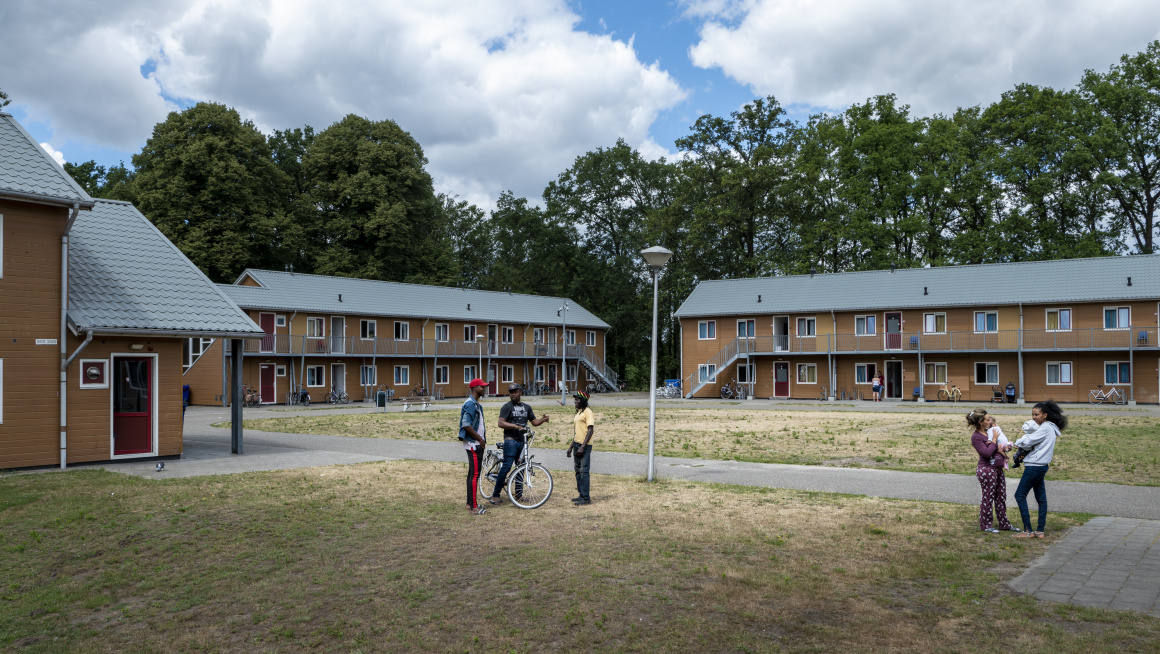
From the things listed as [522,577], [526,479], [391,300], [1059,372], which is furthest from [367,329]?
[522,577]

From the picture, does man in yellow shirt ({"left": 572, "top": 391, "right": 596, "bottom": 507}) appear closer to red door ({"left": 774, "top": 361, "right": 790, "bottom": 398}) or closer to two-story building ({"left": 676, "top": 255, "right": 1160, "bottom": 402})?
two-story building ({"left": 676, "top": 255, "right": 1160, "bottom": 402})

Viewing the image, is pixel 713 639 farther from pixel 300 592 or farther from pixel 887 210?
pixel 887 210

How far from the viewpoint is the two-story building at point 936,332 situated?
136ft

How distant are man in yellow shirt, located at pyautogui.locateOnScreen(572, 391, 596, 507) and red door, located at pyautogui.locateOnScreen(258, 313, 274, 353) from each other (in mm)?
35144

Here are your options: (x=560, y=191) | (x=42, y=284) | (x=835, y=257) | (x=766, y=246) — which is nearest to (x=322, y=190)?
(x=560, y=191)

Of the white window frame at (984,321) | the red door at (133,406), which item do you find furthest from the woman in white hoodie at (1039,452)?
the white window frame at (984,321)

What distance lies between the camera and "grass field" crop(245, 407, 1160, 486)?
1619 cm

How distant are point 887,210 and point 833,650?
2148 inches

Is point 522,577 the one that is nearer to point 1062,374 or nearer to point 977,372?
point 977,372

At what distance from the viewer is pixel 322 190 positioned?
56438mm

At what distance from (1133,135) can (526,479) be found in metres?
53.5

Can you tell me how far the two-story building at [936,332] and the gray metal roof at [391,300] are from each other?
11.9 m

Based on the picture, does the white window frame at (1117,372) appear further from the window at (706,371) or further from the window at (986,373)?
the window at (706,371)

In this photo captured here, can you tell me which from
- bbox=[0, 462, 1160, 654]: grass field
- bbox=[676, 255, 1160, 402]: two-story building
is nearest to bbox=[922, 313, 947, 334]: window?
bbox=[676, 255, 1160, 402]: two-story building
